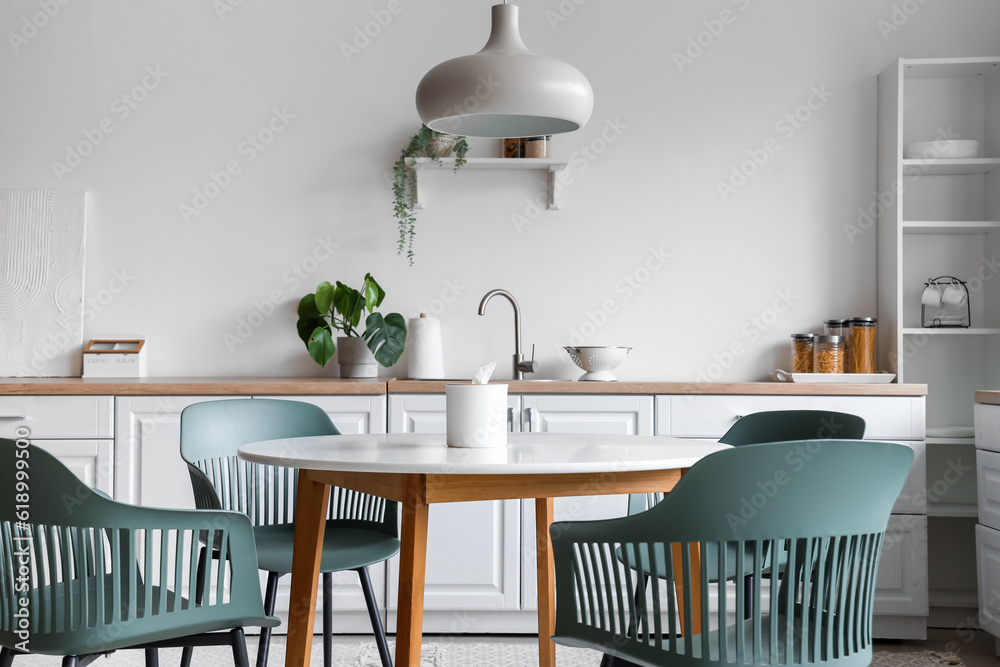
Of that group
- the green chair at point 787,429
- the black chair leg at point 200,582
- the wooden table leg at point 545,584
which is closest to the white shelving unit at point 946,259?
the green chair at point 787,429

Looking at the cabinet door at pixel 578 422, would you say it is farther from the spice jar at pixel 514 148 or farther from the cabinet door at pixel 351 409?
the spice jar at pixel 514 148

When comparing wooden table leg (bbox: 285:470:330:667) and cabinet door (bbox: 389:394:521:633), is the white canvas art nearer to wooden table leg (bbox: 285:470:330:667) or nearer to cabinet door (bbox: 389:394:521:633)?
cabinet door (bbox: 389:394:521:633)

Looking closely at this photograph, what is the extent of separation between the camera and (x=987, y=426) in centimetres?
280

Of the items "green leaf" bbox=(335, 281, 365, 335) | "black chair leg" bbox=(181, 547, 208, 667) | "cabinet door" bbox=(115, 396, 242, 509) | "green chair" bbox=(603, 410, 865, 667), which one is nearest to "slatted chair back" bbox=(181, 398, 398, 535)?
"black chair leg" bbox=(181, 547, 208, 667)

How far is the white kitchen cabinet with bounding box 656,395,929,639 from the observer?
2975 millimetres

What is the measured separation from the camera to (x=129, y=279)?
11.5ft

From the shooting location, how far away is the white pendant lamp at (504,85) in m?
1.83

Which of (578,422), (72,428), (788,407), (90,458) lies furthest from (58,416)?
(788,407)

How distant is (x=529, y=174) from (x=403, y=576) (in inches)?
88.4

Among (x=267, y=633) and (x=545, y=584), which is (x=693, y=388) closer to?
(x=545, y=584)

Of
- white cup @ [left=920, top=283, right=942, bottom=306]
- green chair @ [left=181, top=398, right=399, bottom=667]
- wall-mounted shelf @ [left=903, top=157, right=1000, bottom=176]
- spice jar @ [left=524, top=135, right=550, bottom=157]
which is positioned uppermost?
spice jar @ [left=524, top=135, right=550, bottom=157]

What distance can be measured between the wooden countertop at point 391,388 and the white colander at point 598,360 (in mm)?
188

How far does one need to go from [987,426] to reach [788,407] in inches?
24.1

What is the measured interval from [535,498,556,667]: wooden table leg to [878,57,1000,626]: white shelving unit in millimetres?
1828
